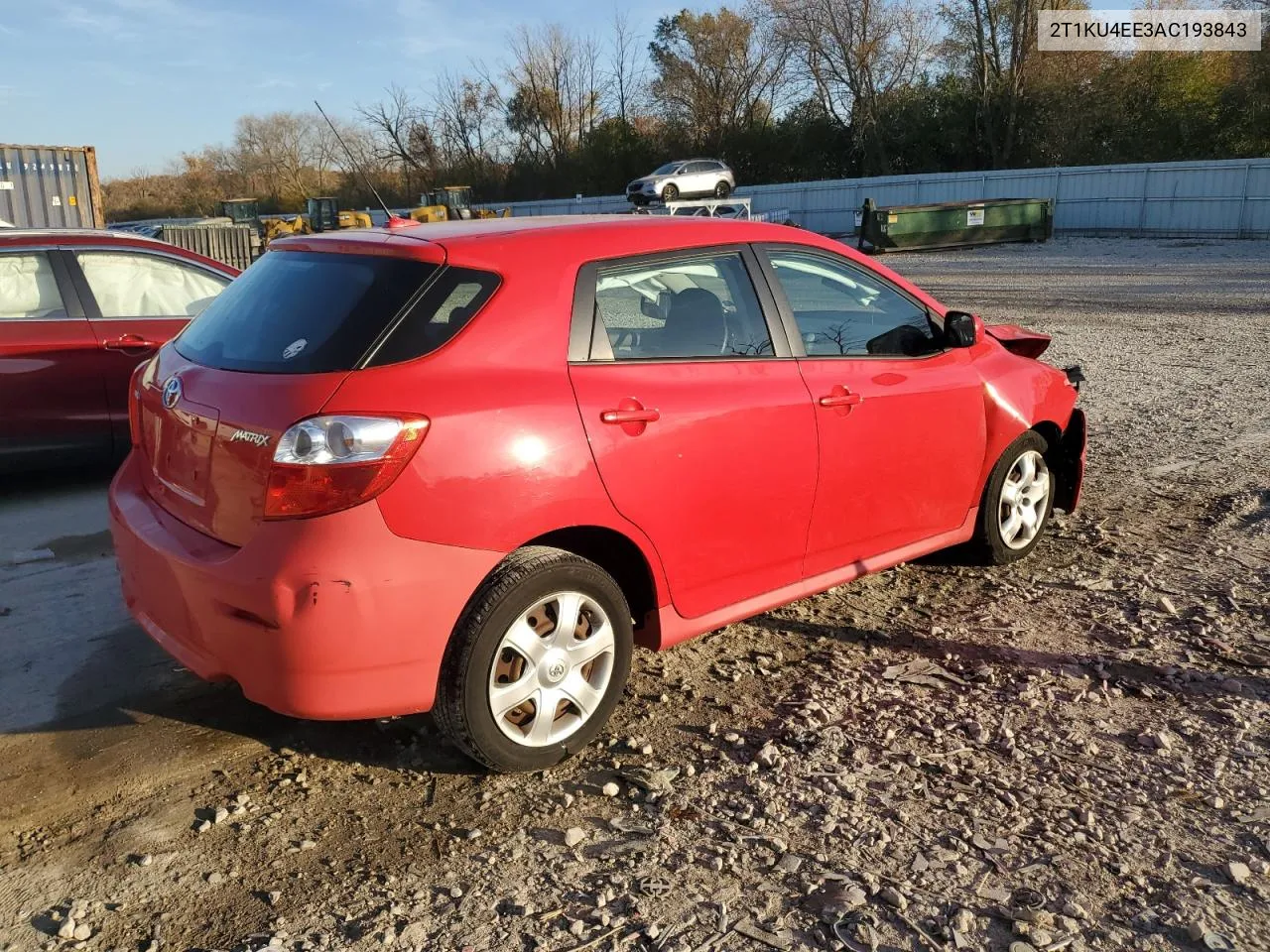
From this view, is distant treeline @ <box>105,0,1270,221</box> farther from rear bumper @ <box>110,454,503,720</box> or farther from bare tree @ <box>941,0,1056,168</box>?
rear bumper @ <box>110,454,503,720</box>

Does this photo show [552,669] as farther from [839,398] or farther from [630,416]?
[839,398]

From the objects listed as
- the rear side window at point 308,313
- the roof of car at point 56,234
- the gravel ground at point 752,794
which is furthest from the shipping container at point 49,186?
the rear side window at point 308,313

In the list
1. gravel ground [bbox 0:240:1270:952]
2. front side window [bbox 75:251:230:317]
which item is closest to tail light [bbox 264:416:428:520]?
gravel ground [bbox 0:240:1270:952]

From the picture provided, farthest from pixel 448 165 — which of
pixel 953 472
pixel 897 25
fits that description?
pixel 953 472

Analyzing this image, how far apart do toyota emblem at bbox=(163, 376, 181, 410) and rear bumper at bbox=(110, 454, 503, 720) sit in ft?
1.77

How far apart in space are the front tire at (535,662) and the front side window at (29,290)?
4.74 metres

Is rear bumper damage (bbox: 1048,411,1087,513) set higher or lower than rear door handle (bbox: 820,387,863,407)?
lower

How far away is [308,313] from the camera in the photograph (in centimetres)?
333

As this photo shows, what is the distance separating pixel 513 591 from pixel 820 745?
1188 mm

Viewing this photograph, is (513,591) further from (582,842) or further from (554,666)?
(582,842)

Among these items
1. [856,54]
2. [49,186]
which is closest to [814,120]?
[856,54]

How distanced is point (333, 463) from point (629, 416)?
0.96 meters

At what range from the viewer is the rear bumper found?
2.90m

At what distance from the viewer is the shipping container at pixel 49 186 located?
1777 centimetres
